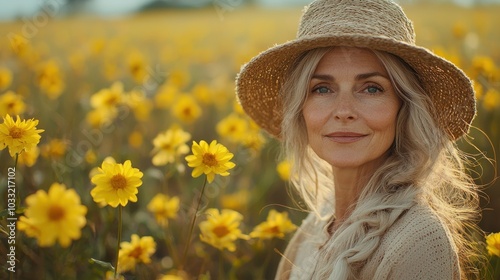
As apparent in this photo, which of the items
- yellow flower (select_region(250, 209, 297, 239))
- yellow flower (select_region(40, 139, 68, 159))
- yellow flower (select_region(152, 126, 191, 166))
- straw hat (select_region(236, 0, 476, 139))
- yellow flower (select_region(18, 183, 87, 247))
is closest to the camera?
yellow flower (select_region(18, 183, 87, 247))

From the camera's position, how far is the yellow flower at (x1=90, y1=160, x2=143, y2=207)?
153 cm

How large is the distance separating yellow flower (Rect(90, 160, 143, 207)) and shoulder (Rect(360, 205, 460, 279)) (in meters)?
0.71

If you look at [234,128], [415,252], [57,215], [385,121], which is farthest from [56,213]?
[234,128]

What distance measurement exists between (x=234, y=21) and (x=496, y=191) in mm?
5928

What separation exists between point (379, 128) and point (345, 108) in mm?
125

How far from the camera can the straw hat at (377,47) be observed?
68.6 inches

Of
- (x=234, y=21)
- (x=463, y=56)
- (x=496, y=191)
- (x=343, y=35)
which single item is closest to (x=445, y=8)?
(x=463, y=56)

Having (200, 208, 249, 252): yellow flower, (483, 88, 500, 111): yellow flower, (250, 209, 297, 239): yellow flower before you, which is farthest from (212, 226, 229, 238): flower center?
(483, 88, 500, 111): yellow flower

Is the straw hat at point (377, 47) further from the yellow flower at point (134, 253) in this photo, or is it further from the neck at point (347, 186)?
the yellow flower at point (134, 253)

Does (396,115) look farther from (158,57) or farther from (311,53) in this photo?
(158,57)

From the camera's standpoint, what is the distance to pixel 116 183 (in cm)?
155

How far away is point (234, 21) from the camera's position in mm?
8500

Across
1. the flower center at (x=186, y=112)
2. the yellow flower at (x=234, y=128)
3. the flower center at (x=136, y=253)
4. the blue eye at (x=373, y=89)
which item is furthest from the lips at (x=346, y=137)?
the flower center at (x=186, y=112)

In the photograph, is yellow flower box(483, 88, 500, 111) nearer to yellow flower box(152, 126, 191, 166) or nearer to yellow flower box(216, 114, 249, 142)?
yellow flower box(216, 114, 249, 142)
